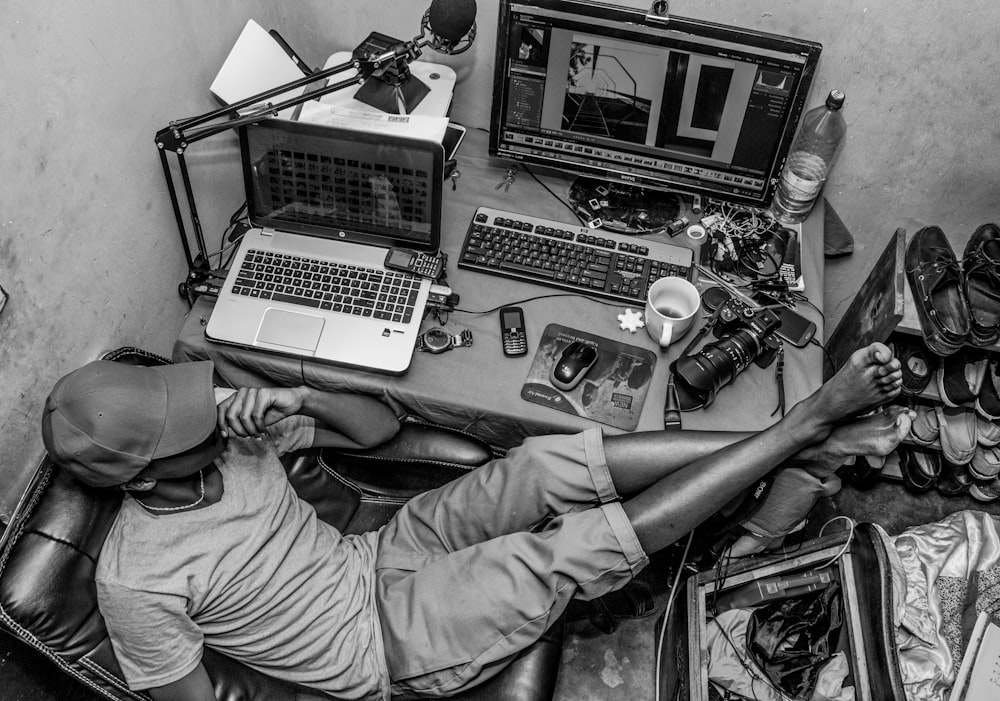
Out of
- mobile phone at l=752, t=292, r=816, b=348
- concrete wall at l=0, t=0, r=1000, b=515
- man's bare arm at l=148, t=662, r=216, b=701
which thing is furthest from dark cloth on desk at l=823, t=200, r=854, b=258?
man's bare arm at l=148, t=662, r=216, b=701

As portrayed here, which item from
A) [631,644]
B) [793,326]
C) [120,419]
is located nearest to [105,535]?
[120,419]

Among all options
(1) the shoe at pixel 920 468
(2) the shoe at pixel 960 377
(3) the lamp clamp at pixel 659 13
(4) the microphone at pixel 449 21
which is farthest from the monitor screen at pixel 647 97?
(1) the shoe at pixel 920 468

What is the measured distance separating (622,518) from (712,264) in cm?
66

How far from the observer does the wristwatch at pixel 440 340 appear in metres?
1.66

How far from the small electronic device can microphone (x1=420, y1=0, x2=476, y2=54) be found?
1.41 feet

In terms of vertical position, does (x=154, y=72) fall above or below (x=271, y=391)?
above

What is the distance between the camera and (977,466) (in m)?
2.14

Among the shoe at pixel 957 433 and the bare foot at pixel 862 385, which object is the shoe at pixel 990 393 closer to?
the shoe at pixel 957 433

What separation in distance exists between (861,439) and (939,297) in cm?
66

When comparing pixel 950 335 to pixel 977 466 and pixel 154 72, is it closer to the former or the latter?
pixel 977 466

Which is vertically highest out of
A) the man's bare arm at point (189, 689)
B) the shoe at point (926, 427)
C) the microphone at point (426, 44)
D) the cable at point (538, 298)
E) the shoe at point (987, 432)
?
the microphone at point (426, 44)

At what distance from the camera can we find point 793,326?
1.70 meters

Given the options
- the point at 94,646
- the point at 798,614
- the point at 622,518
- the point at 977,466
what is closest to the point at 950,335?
the point at 977,466

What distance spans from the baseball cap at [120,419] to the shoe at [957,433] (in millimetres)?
1828
